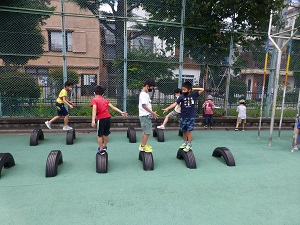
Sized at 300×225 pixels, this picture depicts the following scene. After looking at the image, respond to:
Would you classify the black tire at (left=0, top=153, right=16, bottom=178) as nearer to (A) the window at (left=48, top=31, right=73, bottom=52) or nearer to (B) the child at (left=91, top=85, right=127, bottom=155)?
(B) the child at (left=91, top=85, right=127, bottom=155)

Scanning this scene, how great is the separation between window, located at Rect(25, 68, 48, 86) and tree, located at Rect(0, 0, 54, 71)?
32 centimetres

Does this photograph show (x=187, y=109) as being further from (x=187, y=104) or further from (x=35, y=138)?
(x=35, y=138)

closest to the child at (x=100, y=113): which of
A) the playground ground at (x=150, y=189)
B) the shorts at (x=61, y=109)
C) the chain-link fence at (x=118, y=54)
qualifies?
the playground ground at (x=150, y=189)

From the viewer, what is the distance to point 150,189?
3.32m

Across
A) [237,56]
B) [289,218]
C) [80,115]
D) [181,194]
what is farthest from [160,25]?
[289,218]

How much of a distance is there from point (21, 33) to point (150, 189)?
6.33 meters

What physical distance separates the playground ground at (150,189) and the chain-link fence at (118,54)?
7.57 ft

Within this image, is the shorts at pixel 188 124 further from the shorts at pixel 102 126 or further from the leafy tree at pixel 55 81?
the leafy tree at pixel 55 81

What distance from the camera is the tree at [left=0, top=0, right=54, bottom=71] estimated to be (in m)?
6.32

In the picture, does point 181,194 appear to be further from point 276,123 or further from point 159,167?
point 276,123

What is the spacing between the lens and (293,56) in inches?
333

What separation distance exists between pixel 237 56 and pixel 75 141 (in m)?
6.70

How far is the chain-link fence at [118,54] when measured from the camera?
6508 millimetres

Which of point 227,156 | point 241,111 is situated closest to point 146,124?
point 227,156
